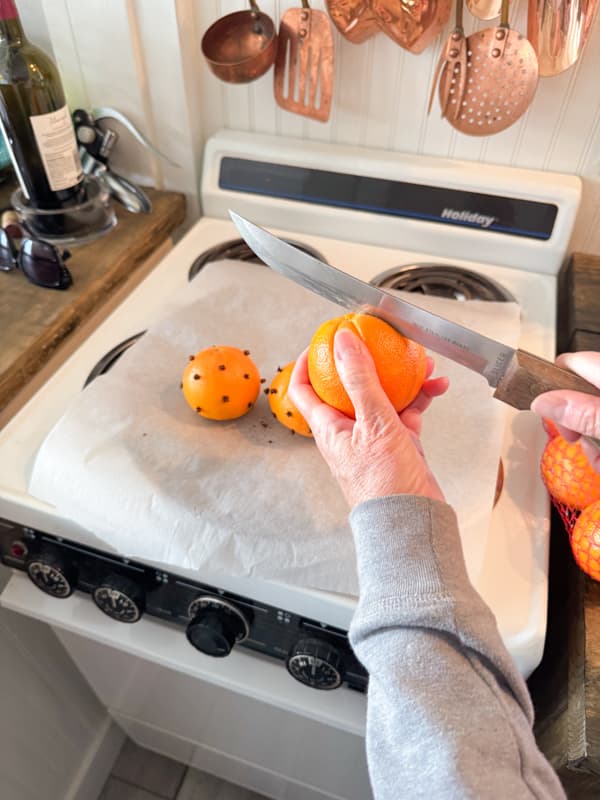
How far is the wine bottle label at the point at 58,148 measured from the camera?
31.7 inches

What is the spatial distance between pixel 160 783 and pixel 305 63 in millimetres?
1418

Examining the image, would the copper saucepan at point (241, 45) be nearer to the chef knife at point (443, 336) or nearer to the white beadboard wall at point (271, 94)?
the white beadboard wall at point (271, 94)

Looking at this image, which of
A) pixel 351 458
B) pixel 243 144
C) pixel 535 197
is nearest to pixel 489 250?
pixel 535 197

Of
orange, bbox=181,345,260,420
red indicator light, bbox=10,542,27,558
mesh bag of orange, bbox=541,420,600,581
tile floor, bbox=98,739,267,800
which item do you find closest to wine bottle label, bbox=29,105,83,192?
orange, bbox=181,345,260,420

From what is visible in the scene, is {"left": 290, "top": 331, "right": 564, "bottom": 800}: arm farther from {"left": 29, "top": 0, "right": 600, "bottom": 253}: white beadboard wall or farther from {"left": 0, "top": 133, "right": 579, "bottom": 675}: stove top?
{"left": 29, "top": 0, "right": 600, "bottom": 253}: white beadboard wall

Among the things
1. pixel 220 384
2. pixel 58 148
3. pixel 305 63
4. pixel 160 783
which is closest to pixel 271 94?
pixel 305 63

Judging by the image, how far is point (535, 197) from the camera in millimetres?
862

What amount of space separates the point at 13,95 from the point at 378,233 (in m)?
0.56

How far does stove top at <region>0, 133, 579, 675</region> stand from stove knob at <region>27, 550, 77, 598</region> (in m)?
0.04

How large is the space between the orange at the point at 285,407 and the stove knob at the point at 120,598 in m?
0.25

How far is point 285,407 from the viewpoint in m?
0.64

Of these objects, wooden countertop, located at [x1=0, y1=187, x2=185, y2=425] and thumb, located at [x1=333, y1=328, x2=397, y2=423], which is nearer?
thumb, located at [x1=333, y1=328, x2=397, y2=423]

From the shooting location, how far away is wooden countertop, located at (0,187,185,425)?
73 centimetres

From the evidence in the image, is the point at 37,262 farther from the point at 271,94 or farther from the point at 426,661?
the point at 426,661
